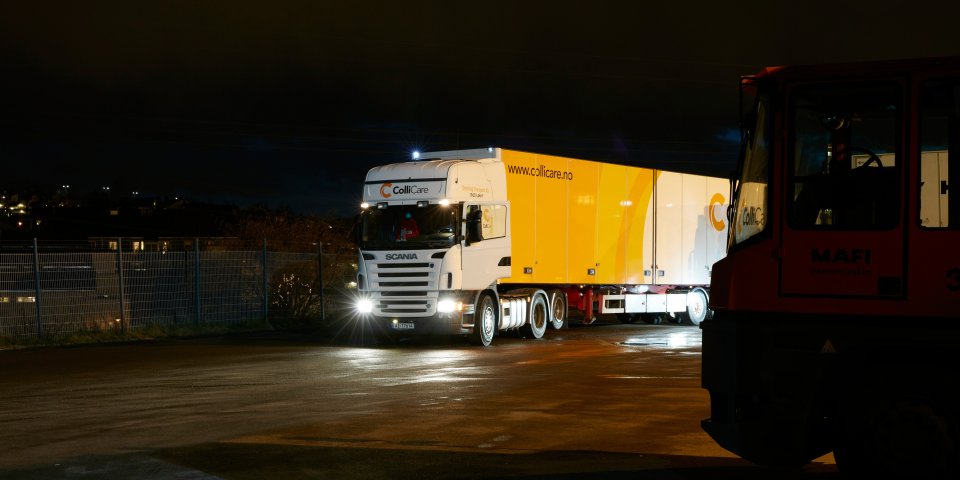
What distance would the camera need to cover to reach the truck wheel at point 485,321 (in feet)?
71.7

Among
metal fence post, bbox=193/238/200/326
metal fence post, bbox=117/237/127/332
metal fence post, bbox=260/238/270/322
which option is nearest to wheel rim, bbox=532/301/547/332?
metal fence post, bbox=260/238/270/322

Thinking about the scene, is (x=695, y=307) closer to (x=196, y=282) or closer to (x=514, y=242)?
(x=514, y=242)

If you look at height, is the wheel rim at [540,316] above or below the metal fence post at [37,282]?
below

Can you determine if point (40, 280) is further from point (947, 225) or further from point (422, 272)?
point (947, 225)

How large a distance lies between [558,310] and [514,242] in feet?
10.1

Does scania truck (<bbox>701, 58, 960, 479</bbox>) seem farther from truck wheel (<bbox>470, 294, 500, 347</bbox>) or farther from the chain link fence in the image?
the chain link fence

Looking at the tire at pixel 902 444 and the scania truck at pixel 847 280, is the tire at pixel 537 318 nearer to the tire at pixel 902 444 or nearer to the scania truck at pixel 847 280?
the scania truck at pixel 847 280

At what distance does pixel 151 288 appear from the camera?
24500 mm

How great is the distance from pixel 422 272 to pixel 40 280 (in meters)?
7.75

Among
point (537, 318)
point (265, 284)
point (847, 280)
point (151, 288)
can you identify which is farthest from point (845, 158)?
point (265, 284)

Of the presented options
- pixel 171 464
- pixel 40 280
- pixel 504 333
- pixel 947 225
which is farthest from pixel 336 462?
pixel 504 333

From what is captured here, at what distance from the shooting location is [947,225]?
7355 millimetres

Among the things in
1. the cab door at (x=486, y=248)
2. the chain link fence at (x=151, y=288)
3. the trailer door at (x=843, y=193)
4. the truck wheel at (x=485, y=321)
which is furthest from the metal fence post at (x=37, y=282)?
the trailer door at (x=843, y=193)

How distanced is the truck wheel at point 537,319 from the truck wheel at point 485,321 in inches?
59.5
